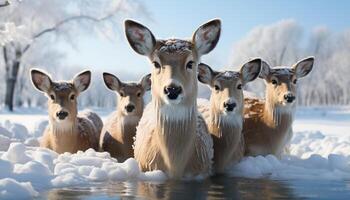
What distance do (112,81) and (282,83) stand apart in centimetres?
302

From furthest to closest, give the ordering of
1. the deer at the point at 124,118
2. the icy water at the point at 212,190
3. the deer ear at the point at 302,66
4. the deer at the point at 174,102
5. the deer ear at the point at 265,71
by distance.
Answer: the deer ear at the point at 302,66
the deer ear at the point at 265,71
the deer at the point at 124,118
the deer at the point at 174,102
the icy water at the point at 212,190

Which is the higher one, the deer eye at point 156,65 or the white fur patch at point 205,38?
the white fur patch at point 205,38

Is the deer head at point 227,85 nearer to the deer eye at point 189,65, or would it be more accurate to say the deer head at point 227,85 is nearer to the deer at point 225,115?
the deer at point 225,115

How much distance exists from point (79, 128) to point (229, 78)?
9.85 feet

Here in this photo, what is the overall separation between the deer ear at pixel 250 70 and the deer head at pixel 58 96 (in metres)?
2.81

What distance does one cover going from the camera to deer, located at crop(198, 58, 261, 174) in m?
7.37

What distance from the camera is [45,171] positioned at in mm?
5805

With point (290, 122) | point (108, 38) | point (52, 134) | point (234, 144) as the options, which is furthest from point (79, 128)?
point (108, 38)

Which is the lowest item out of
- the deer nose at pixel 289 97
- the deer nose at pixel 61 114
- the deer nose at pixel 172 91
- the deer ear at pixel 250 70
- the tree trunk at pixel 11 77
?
the deer nose at pixel 61 114

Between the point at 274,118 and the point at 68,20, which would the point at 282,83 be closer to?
the point at 274,118

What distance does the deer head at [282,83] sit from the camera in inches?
346

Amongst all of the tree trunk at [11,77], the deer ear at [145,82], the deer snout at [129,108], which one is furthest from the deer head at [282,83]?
the tree trunk at [11,77]

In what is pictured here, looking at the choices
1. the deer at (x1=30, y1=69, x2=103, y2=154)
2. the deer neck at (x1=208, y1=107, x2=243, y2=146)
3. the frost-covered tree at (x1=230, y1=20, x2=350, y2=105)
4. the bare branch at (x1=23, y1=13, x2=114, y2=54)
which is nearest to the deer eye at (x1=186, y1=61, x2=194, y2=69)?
the deer neck at (x1=208, y1=107, x2=243, y2=146)

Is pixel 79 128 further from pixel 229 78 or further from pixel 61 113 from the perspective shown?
pixel 229 78
